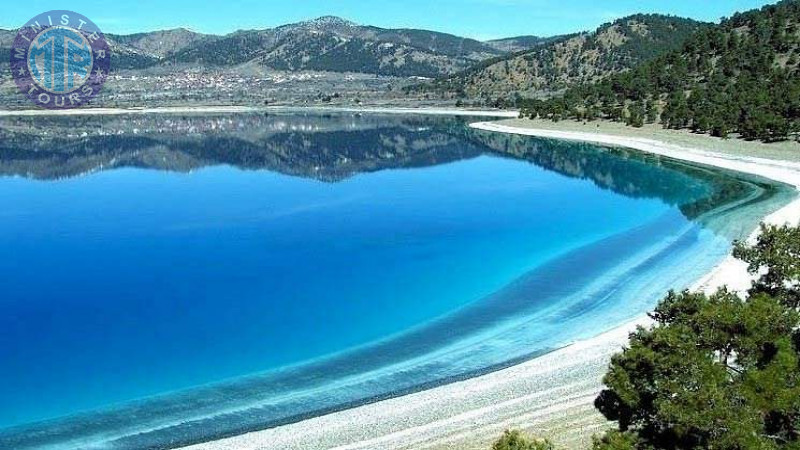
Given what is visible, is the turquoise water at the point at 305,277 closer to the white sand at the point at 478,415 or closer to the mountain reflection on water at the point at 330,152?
the mountain reflection on water at the point at 330,152

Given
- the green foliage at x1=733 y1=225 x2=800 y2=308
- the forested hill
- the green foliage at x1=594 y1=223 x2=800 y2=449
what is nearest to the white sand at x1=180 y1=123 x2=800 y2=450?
the green foliage at x1=594 y1=223 x2=800 y2=449

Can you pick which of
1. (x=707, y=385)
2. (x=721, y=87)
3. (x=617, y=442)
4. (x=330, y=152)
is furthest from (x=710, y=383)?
(x=721, y=87)

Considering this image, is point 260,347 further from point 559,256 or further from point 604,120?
point 604,120

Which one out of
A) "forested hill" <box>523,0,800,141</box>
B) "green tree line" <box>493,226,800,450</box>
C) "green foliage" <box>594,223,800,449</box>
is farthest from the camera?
"forested hill" <box>523,0,800,141</box>

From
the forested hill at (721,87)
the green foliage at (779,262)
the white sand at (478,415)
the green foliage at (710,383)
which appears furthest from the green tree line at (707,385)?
the forested hill at (721,87)

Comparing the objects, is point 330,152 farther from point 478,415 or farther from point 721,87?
point 478,415

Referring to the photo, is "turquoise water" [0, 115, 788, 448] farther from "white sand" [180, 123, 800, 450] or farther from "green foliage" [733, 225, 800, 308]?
"green foliage" [733, 225, 800, 308]

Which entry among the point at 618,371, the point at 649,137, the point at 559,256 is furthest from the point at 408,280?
the point at 649,137
